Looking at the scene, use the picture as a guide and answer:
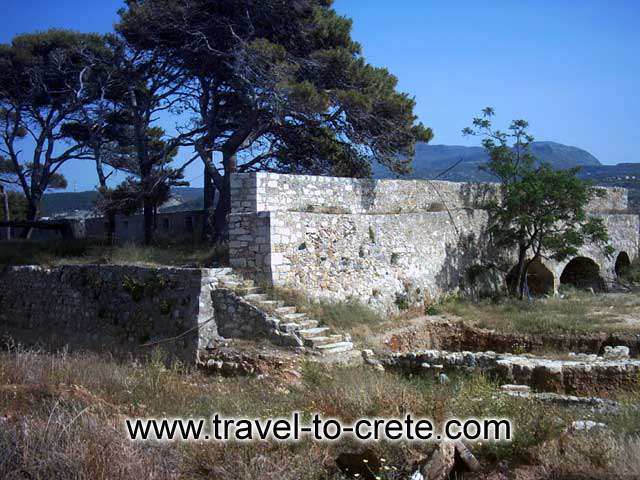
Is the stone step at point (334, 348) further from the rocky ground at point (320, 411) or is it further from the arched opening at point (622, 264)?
the arched opening at point (622, 264)

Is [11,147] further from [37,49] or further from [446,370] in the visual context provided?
[446,370]

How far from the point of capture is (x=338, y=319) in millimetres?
12570

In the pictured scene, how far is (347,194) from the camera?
15.4 m

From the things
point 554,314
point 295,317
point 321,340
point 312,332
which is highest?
point 295,317

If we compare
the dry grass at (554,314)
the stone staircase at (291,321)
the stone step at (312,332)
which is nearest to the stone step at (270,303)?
the stone staircase at (291,321)

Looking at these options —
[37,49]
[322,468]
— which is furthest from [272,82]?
[322,468]

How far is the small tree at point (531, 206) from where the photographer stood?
57.5 feet

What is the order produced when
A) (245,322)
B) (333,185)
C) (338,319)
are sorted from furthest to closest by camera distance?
(333,185), (338,319), (245,322)

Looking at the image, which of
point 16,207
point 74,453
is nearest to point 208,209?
point 74,453

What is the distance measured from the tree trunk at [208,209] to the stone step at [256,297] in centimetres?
463

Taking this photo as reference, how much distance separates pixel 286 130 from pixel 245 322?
8750mm

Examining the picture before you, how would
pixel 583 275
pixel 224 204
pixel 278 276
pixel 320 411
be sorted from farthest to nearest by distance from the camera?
pixel 583 275, pixel 224 204, pixel 278 276, pixel 320 411

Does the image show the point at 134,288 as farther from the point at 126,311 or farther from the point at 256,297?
the point at 256,297

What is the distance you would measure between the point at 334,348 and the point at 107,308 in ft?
18.3
